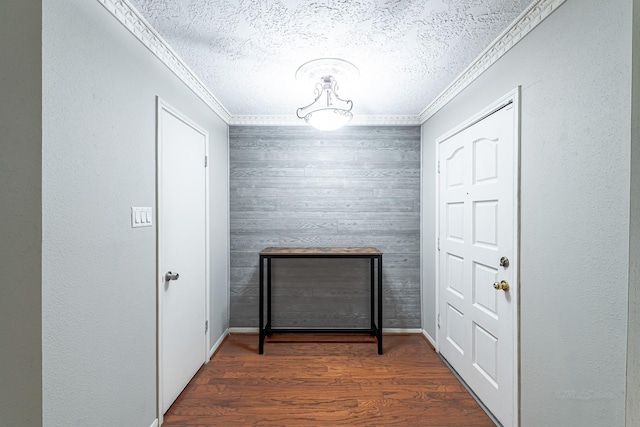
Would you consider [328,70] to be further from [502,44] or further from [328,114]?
[502,44]

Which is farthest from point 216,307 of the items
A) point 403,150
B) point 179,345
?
point 403,150

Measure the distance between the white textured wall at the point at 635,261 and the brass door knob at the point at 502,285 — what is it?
1159mm

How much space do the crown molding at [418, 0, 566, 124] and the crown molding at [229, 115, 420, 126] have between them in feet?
1.73

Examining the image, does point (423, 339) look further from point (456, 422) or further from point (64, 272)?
point (64, 272)

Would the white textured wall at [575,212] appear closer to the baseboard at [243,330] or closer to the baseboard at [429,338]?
the baseboard at [429,338]

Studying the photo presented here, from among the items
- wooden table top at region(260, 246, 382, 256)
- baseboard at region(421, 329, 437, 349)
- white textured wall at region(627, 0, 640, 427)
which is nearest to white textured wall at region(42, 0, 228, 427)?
wooden table top at region(260, 246, 382, 256)

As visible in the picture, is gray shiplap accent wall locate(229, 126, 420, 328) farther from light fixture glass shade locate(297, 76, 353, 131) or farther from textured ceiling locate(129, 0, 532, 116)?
light fixture glass shade locate(297, 76, 353, 131)

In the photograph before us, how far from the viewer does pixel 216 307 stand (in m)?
2.82

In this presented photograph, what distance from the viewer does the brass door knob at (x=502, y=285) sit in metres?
1.69

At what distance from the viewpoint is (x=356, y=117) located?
9.95 ft

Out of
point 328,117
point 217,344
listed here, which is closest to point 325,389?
point 217,344

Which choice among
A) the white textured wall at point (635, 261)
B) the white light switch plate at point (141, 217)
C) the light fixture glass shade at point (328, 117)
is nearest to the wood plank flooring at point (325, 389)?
the white light switch plate at point (141, 217)

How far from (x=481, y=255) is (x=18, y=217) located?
2242mm

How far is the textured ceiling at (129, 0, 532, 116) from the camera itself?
4.70ft
